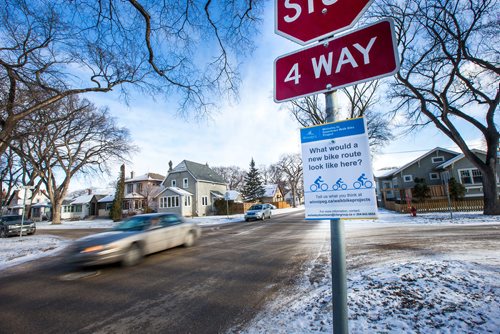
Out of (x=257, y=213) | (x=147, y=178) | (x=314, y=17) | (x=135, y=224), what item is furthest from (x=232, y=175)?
(x=314, y=17)

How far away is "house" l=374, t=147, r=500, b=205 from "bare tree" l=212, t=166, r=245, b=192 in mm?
48731

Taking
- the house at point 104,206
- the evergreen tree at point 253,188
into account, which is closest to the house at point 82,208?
the house at point 104,206

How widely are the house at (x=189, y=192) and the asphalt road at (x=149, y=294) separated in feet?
85.1

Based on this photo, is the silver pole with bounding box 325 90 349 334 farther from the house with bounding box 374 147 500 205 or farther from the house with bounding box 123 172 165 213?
the house with bounding box 123 172 165 213

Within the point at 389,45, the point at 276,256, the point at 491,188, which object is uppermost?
the point at 389,45

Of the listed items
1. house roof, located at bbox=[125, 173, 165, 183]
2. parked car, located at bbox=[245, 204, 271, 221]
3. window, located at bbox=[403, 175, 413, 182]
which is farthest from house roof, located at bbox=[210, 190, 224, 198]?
window, located at bbox=[403, 175, 413, 182]

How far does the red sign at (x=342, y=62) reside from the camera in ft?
4.61

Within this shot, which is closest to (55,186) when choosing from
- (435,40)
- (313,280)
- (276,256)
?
(276,256)

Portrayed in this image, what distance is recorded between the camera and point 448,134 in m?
16.5

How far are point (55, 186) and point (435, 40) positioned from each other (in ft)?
143

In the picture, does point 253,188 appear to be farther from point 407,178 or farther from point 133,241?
point 133,241

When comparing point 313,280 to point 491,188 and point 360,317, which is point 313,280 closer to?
point 360,317

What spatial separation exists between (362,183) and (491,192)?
2162cm

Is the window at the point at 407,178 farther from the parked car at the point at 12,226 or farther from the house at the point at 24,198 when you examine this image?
the parked car at the point at 12,226
